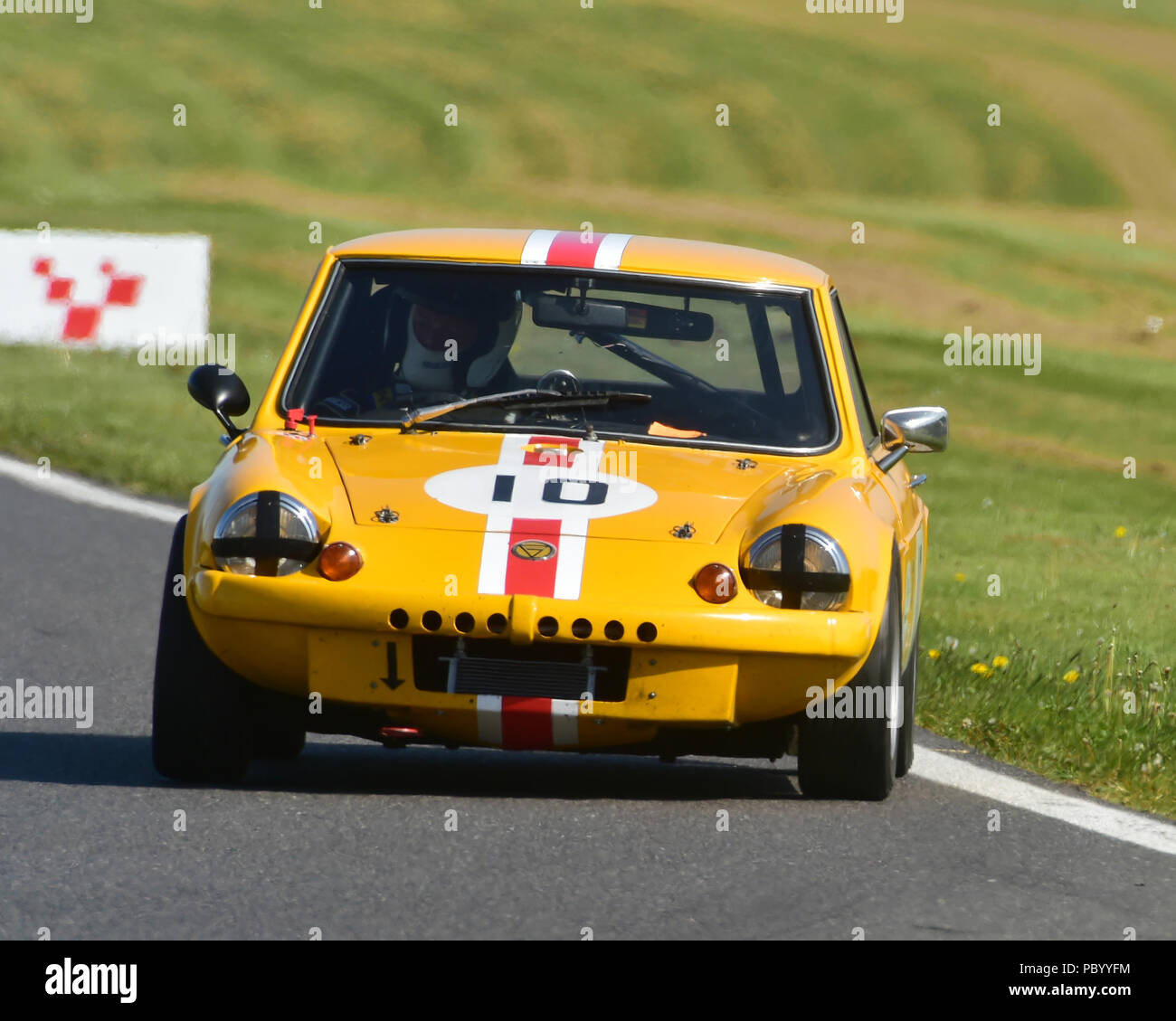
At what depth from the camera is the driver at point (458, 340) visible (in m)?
6.88

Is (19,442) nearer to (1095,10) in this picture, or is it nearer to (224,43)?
(224,43)

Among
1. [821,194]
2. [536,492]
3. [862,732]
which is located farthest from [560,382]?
[821,194]

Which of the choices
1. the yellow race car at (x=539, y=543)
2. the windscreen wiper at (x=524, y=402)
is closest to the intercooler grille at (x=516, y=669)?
the yellow race car at (x=539, y=543)

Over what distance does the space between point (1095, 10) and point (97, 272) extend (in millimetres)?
48631

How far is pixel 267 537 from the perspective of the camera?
5.90 m

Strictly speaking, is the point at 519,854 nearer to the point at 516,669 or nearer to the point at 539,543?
the point at 516,669

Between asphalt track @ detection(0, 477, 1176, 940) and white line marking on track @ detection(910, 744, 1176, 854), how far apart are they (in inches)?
2.8

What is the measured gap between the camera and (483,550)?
5.84 metres

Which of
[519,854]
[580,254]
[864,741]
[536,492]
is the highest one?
[580,254]

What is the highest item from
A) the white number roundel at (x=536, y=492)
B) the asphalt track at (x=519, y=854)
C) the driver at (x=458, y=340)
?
the driver at (x=458, y=340)

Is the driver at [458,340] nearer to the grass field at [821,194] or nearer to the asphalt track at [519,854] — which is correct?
the asphalt track at [519,854]

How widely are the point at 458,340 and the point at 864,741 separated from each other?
5.68 ft

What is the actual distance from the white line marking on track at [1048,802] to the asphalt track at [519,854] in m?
0.07

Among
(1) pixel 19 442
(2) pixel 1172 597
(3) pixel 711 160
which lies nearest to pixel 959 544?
(2) pixel 1172 597
